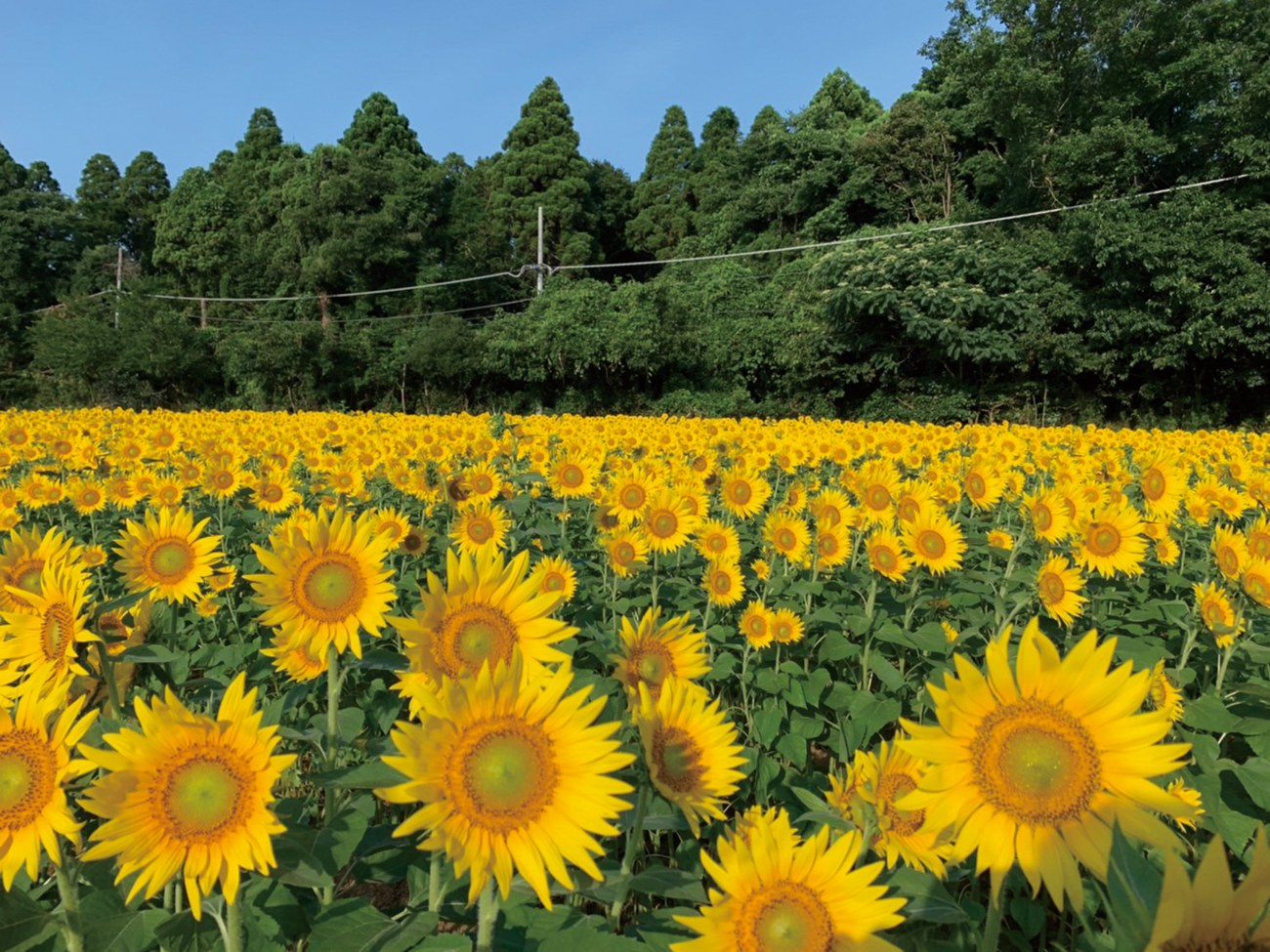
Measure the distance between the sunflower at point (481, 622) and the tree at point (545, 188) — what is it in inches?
1469

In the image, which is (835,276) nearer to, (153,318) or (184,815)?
(184,815)

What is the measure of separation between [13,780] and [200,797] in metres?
0.29

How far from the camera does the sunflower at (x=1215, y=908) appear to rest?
0.56 meters

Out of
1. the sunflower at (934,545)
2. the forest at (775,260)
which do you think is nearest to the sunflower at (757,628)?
the sunflower at (934,545)

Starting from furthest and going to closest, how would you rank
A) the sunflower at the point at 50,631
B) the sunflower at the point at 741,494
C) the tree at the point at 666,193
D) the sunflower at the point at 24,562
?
the tree at the point at 666,193, the sunflower at the point at 741,494, the sunflower at the point at 24,562, the sunflower at the point at 50,631

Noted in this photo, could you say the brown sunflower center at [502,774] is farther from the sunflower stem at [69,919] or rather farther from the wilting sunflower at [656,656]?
the sunflower stem at [69,919]

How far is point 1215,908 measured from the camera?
0.57 meters

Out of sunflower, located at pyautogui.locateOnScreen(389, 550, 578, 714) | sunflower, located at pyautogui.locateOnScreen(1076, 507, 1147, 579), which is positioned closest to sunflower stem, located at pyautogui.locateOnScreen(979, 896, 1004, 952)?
sunflower, located at pyautogui.locateOnScreen(389, 550, 578, 714)

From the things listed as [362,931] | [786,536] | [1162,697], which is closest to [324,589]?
[362,931]

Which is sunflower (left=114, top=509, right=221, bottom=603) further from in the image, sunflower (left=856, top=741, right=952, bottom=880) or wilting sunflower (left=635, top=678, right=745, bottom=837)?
sunflower (left=856, top=741, right=952, bottom=880)

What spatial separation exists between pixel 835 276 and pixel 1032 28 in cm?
1044

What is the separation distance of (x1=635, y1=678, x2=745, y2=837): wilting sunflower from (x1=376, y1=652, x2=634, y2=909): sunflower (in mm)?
141

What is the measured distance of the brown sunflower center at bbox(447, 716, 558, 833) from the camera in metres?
0.94

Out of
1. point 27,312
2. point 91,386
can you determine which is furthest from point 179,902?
point 27,312
